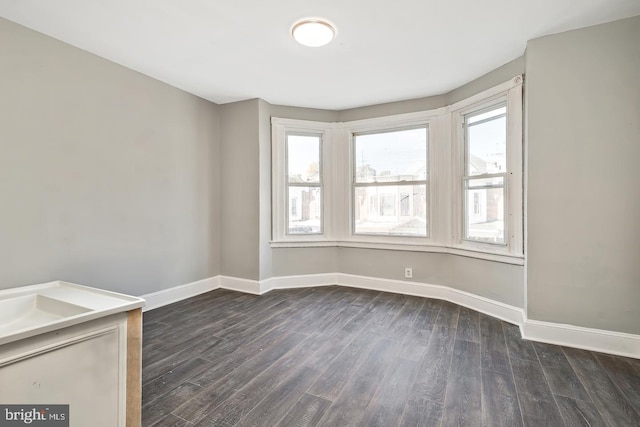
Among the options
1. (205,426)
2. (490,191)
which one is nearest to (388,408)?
(205,426)

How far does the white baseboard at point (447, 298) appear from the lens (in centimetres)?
236

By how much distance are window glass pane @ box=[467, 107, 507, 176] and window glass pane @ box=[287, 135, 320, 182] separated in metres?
2.04

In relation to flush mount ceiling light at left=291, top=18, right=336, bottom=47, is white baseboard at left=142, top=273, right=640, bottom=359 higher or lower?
lower

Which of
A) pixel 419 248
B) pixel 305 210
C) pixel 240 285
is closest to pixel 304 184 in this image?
pixel 305 210

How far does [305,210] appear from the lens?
14.3 feet

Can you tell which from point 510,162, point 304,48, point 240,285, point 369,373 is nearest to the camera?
point 369,373

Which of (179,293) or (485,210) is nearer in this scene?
(485,210)

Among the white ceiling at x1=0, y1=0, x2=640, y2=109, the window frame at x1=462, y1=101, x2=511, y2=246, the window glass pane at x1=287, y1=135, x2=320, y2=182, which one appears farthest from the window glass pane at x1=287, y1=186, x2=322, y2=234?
the window frame at x1=462, y1=101, x2=511, y2=246

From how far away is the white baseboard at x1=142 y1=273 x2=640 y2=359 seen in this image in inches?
92.9

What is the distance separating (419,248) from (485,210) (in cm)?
93

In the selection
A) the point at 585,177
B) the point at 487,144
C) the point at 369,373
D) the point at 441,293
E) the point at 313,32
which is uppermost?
the point at 313,32

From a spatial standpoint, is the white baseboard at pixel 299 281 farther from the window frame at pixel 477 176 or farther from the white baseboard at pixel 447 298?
the window frame at pixel 477 176

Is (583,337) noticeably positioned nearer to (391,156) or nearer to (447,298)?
(447,298)

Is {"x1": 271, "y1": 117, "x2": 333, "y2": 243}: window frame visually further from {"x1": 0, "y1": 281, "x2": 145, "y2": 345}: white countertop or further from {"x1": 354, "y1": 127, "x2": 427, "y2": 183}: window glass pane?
{"x1": 0, "y1": 281, "x2": 145, "y2": 345}: white countertop
